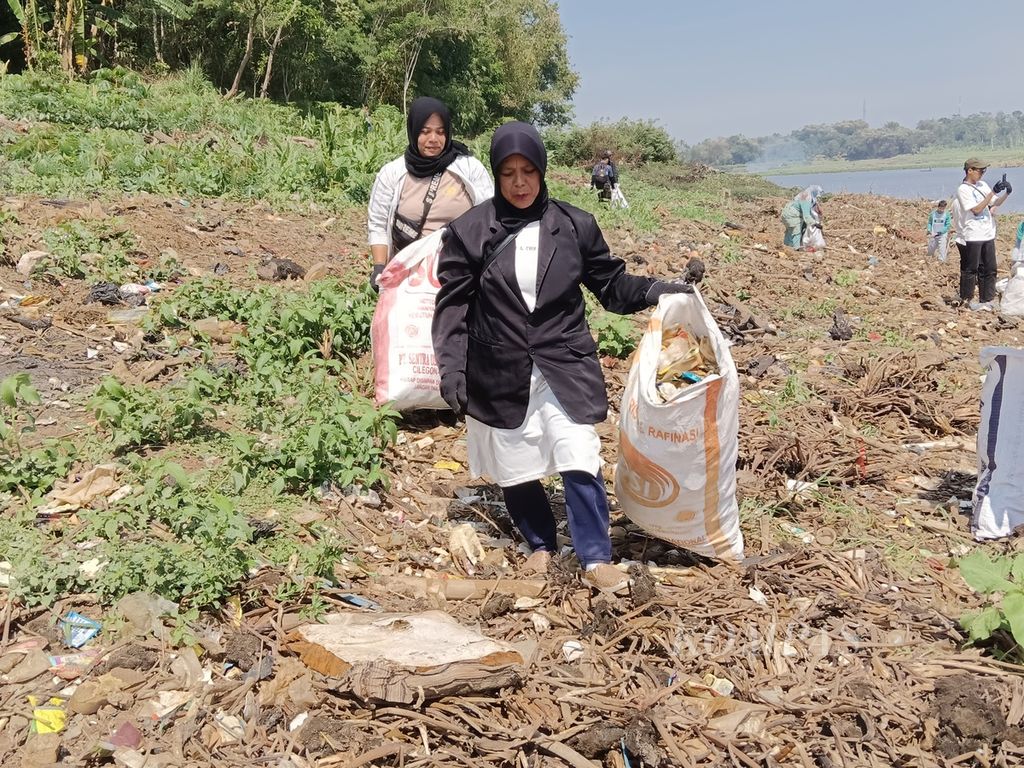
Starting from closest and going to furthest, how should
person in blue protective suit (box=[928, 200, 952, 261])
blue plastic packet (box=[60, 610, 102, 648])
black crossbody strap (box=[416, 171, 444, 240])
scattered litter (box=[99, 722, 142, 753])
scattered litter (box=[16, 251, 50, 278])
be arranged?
scattered litter (box=[99, 722, 142, 753]) → blue plastic packet (box=[60, 610, 102, 648]) → black crossbody strap (box=[416, 171, 444, 240]) → scattered litter (box=[16, 251, 50, 278]) → person in blue protective suit (box=[928, 200, 952, 261])

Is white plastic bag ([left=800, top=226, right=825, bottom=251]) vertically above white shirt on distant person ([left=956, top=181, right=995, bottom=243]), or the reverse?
white shirt on distant person ([left=956, top=181, right=995, bottom=243])

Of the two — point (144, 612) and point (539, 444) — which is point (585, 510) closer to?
point (539, 444)

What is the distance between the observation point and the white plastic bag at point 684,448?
9.77 feet

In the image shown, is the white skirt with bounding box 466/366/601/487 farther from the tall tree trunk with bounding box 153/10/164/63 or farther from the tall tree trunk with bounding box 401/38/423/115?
the tall tree trunk with bounding box 401/38/423/115

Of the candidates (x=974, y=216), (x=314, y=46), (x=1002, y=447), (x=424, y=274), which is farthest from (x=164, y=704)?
(x=314, y=46)

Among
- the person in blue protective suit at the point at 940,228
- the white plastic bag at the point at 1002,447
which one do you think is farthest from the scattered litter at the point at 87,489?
the person in blue protective suit at the point at 940,228

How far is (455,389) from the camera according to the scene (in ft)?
10.3

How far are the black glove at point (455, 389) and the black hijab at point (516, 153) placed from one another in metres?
0.53

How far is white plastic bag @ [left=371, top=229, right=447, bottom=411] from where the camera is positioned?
446cm

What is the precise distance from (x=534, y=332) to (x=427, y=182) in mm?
1808

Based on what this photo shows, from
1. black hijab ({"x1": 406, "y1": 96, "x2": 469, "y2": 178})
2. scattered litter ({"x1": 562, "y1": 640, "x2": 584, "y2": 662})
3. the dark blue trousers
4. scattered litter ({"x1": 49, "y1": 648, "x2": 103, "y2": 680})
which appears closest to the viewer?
scattered litter ({"x1": 49, "y1": 648, "x2": 103, "y2": 680})

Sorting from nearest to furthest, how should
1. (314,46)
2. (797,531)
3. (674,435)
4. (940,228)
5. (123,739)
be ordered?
(123,739)
(674,435)
(797,531)
(940,228)
(314,46)

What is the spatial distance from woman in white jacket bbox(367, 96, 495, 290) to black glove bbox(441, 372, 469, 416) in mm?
1586

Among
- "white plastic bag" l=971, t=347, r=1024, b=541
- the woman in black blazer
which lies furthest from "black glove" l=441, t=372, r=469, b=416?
"white plastic bag" l=971, t=347, r=1024, b=541
